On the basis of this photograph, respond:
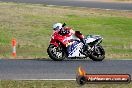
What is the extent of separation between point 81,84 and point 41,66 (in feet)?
14.7

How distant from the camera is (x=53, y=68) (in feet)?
57.6

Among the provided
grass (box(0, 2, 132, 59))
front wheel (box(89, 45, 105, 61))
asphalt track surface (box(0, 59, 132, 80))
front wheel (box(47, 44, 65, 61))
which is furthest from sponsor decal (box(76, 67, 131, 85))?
grass (box(0, 2, 132, 59))

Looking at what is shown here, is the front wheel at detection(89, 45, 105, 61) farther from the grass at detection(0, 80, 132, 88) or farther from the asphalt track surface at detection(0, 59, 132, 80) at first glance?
the grass at detection(0, 80, 132, 88)

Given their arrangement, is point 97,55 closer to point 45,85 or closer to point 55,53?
point 55,53

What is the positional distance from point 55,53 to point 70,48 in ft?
2.09

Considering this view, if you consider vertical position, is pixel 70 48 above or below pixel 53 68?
above

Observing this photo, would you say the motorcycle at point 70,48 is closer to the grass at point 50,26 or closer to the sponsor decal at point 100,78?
the grass at point 50,26

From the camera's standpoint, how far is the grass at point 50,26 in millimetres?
28325

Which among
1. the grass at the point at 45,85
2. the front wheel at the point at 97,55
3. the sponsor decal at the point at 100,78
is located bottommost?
the front wheel at the point at 97,55

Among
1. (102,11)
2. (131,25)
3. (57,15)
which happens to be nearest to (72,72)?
(131,25)

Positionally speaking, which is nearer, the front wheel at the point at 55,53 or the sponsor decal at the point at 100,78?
the sponsor decal at the point at 100,78

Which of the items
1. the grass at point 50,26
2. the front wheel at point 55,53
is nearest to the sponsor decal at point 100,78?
the front wheel at point 55,53

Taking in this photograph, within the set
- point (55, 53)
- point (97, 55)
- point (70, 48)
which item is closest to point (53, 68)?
point (55, 53)

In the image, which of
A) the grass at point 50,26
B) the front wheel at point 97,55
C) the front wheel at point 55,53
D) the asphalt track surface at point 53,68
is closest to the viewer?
the asphalt track surface at point 53,68
